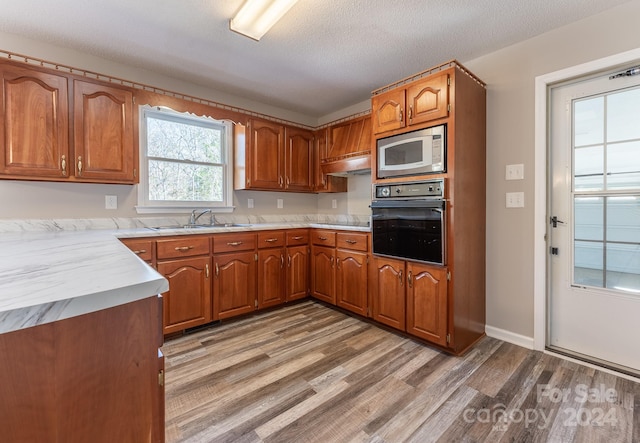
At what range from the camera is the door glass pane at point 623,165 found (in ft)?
6.18

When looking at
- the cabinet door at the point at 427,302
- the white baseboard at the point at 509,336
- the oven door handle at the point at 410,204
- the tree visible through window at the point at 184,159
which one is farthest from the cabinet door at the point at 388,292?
the tree visible through window at the point at 184,159

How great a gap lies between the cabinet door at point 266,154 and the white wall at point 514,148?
2.13m

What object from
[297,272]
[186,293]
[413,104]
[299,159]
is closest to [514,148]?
[413,104]

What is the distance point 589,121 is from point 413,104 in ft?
4.05

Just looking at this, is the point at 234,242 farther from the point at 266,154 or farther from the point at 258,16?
the point at 258,16

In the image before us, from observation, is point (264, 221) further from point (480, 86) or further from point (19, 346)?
point (19, 346)

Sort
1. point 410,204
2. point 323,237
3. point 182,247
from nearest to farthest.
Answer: point 410,204, point 182,247, point 323,237

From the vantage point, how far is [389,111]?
2.50m

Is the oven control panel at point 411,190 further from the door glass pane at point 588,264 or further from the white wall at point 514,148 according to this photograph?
the door glass pane at point 588,264

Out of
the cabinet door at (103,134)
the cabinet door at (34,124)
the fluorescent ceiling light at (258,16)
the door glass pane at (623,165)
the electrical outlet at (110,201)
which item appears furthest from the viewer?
the electrical outlet at (110,201)

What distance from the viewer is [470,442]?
4.46ft

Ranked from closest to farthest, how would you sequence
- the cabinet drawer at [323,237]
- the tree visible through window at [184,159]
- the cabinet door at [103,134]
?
the cabinet door at [103,134], the tree visible through window at [184,159], the cabinet drawer at [323,237]

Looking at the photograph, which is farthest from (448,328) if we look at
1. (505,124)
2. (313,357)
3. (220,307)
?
(220,307)

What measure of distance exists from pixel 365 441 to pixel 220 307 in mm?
1761
